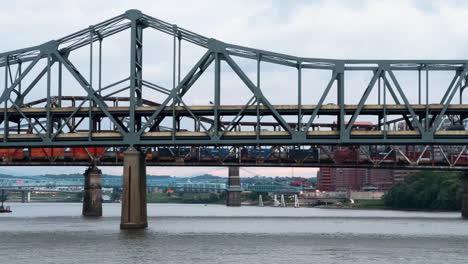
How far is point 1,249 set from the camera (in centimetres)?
6994

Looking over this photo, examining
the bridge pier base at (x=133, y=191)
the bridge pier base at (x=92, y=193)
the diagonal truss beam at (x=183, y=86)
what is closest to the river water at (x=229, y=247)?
the bridge pier base at (x=133, y=191)

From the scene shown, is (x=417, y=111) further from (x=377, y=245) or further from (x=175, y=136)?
(x=175, y=136)

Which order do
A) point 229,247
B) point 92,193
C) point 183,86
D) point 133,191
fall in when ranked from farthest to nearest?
point 92,193
point 183,86
point 133,191
point 229,247

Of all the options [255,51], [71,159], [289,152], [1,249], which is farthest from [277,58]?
[71,159]

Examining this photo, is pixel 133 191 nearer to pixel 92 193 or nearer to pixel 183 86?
pixel 183 86

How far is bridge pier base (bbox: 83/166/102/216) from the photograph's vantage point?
158500 millimetres

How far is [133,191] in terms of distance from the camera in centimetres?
8569

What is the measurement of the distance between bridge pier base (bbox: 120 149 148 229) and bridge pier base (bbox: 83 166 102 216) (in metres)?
72.5

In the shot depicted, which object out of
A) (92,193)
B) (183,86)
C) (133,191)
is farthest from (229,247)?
(92,193)

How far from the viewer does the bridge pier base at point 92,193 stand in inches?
6240

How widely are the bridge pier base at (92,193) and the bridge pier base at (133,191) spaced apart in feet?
238

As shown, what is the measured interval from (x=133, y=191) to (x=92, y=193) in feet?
252

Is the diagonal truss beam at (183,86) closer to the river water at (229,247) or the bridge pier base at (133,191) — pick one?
the bridge pier base at (133,191)

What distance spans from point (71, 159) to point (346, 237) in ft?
256
